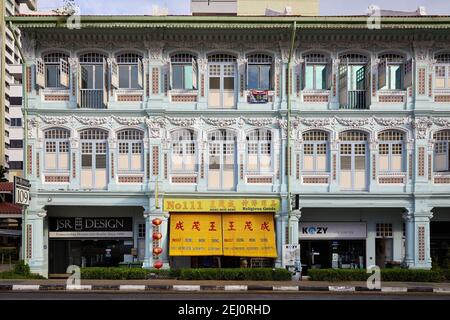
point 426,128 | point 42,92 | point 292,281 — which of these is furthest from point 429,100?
point 42,92

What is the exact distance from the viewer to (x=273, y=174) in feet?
79.5

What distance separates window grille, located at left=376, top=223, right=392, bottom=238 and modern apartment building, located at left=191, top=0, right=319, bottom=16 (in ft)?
37.5

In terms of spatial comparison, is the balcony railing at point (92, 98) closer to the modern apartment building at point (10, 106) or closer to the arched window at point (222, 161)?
the arched window at point (222, 161)

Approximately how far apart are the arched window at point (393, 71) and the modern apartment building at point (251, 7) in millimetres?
5521

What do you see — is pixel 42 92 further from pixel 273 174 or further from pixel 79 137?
pixel 273 174

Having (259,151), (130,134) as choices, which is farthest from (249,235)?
(130,134)

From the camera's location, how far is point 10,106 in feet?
237

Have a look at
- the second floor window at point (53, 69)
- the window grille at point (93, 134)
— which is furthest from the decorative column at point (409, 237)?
the second floor window at point (53, 69)

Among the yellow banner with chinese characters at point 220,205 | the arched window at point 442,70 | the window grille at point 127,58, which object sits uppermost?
the window grille at point 127,58

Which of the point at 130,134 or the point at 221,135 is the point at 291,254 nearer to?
the point at 221,135

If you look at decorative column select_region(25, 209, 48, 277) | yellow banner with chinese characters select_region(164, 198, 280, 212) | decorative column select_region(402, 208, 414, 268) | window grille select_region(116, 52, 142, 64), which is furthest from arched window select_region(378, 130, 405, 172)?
decorative column select_region(25, 209, 48, 277)

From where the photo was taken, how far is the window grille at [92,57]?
80.2ft

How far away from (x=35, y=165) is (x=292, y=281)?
12.3 m

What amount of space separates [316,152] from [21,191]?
12.8 m
